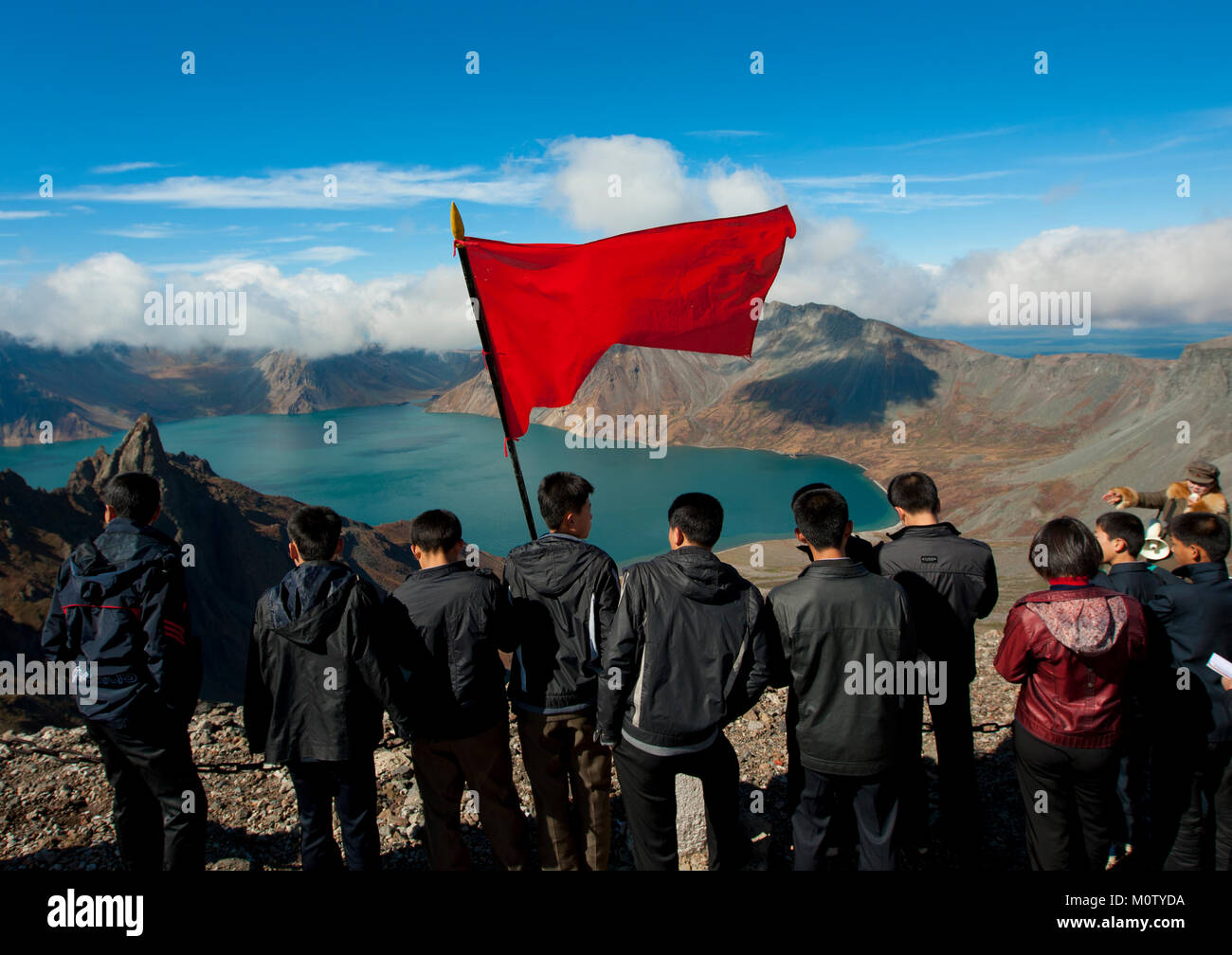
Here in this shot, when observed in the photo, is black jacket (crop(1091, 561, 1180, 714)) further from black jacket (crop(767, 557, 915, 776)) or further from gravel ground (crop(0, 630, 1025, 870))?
gravel ground (crop(0, 630, 1025, 870))

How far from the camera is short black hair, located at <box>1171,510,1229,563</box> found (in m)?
3.94

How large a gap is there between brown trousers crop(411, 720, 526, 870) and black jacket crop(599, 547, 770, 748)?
3.19 feet

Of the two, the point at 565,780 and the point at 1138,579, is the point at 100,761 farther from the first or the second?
the point at 1138,579

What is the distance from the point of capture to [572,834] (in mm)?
4184

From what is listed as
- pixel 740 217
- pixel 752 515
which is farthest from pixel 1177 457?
pixel 740 217

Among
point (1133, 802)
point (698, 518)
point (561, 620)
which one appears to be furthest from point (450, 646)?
point (1133, 802)

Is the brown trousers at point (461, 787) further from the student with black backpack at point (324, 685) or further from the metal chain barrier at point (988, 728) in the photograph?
the metal chain barrier at point (988, 728)

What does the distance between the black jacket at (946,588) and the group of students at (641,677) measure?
1 cm

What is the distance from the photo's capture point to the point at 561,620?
3.95 meters

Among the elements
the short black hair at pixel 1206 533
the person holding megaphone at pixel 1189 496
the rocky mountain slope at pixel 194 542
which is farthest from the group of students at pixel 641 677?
the rocky mountain slope at pixel 194 542

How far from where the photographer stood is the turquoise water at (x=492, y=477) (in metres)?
89.7

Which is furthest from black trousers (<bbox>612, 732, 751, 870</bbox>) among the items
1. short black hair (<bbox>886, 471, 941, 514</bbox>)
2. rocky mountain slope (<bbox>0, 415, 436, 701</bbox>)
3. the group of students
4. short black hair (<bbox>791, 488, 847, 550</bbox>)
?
rocky mountain slope (<bbox>0, 415, 436, 701</bbox>)

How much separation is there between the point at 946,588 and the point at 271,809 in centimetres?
511
